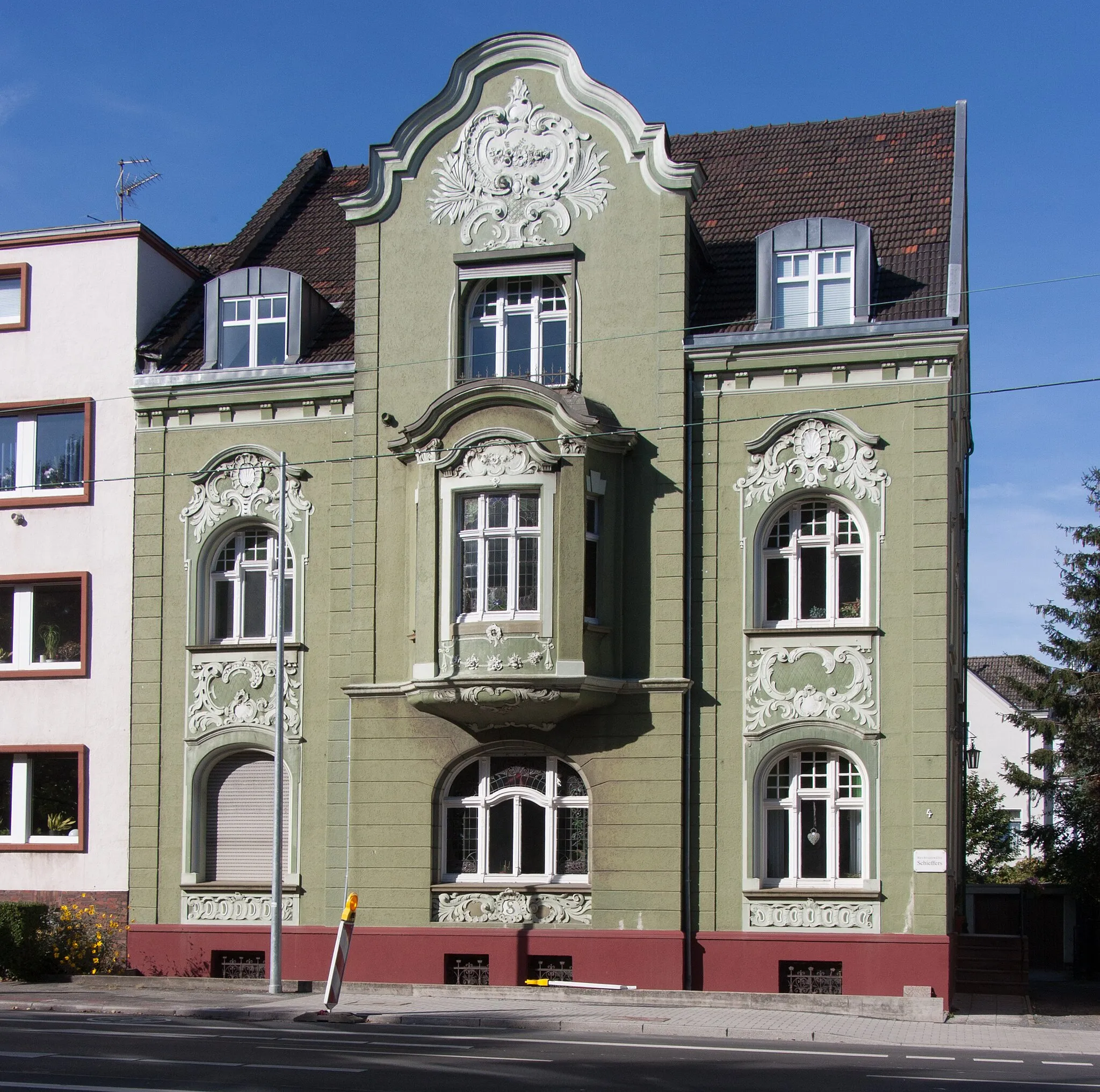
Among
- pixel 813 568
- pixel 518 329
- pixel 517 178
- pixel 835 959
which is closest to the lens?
pixel 835 959

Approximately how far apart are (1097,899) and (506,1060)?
819 inches

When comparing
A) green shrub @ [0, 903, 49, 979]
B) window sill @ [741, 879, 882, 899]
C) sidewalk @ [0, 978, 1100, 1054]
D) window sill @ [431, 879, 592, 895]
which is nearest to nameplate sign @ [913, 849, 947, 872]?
window sill @ [741, 879, 882, 899]

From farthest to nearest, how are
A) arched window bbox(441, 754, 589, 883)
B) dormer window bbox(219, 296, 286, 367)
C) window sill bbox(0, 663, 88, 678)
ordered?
dormer window bbox(219, 296, 286, 367)
window sill bbox(0, 663, 88, 678)
arched window bbox(441, 754, 589, 883)

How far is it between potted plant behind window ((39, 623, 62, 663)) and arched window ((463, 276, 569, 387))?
8.70 m

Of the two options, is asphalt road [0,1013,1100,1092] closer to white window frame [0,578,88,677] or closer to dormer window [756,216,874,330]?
white window frame [0,578,88,677]

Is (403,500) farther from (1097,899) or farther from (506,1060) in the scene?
(1097,899)

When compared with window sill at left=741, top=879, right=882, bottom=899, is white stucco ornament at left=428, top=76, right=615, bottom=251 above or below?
above

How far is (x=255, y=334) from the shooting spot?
28.7 meters

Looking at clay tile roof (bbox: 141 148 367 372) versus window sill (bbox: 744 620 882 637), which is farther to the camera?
clay tile roof (bbox: 141 148 367 372)

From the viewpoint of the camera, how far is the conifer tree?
111 feet

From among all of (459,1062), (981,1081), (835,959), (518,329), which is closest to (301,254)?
(518,329)

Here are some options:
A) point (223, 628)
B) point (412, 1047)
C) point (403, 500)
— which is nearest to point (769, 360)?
point (403, 500)

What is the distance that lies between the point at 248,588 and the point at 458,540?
4471 millimetres

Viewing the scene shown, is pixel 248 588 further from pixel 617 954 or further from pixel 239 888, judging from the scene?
pixel 617 954
